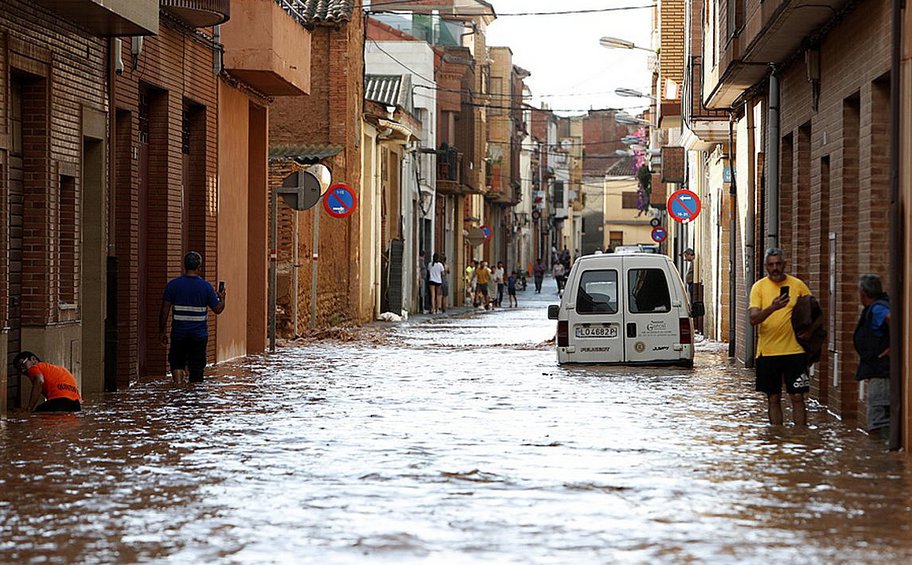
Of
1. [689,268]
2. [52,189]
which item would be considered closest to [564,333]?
[52,189]

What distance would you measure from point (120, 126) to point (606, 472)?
10.9 m

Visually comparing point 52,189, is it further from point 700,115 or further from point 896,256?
point 700,115

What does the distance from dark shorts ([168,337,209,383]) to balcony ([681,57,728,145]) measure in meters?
13.5

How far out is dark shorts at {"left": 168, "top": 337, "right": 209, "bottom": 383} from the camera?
20328 millimetres

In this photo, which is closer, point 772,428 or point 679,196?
point 772,428

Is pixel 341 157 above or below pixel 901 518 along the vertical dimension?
above

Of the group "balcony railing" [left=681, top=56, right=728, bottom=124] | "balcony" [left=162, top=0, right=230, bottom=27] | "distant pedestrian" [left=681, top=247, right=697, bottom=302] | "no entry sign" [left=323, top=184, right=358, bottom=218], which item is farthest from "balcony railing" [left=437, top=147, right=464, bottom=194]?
"balcony" [left=162, top=0, right=230, bottom=27]

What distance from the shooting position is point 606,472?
38.8 ft

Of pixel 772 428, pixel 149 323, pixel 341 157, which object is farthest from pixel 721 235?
Result: pixel 772 428

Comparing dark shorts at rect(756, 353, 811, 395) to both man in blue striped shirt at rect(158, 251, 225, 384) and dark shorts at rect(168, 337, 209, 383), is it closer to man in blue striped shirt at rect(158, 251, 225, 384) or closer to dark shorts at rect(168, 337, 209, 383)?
man in blue striped shirt at rect(158, 251, 225, 384)

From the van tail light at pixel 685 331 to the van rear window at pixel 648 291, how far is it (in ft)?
0.89

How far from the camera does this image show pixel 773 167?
2241 centimetres

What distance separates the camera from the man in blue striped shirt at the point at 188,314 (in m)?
20.1

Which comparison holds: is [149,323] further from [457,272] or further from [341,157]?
[457,272]
